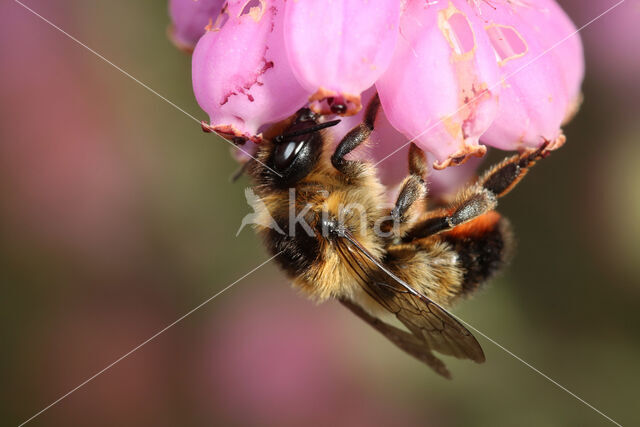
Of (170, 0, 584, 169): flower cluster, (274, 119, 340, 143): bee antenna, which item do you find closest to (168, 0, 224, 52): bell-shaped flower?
(170, 0, 584, 169): flower cluster

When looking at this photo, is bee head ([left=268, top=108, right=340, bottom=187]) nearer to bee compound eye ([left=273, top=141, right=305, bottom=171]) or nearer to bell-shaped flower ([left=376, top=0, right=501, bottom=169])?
bee compound eye ([left=273, top=141, right=305, bottom=171])

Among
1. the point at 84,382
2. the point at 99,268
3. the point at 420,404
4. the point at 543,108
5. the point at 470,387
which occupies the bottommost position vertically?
the point at 84,382

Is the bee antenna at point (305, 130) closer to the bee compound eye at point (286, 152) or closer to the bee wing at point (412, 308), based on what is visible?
the bee compound eye at point (286, 152)

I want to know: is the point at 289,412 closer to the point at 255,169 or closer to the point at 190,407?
the point at 190,407

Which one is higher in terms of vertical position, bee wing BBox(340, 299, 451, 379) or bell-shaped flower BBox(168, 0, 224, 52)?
bell-shaped flower BBox(168, 0, 224, 52)

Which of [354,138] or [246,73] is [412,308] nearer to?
[354,138]

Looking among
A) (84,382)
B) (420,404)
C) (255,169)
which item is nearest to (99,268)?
(84,382)

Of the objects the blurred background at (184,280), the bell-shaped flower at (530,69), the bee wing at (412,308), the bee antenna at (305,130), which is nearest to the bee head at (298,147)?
the bee antenna at (305,130)

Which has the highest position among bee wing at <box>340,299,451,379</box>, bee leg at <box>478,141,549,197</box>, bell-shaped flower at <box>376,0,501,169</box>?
bell-shaped flower at <box>376,0,501,169</box>
